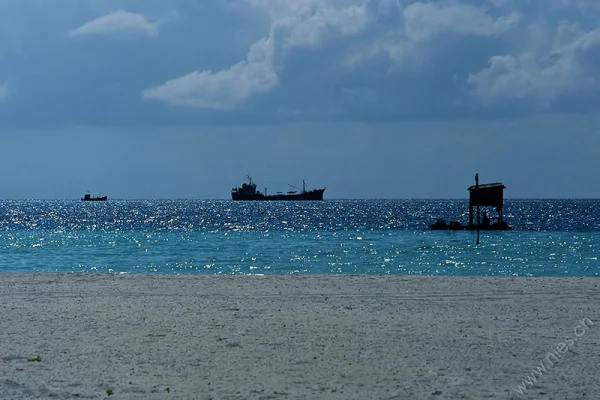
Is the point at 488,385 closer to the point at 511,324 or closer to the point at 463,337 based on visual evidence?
the point at 463,337

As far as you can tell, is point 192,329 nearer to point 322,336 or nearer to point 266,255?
point 322,336

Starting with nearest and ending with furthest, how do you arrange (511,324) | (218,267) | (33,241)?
(511,324)
(218,267)
(33,241)

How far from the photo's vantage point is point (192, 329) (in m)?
13.2

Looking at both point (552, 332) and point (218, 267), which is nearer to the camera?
point (552, 332)

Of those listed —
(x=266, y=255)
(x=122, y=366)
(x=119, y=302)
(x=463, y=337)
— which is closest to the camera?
(x=122, y=366)

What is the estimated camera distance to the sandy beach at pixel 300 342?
371 inches

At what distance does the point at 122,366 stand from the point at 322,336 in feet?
11.0

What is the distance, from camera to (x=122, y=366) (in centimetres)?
1052

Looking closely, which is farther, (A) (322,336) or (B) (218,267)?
(B) (218,267)

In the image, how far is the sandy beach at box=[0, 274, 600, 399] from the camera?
9423 millimetres

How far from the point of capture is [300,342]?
1207 centimetres

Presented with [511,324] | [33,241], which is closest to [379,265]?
[511,324]

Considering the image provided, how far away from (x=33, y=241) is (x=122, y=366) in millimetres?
46297

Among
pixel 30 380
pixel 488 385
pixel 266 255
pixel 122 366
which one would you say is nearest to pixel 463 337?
pixel 488 385
